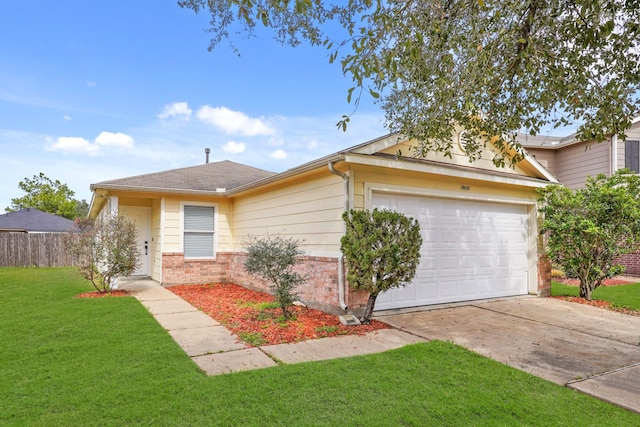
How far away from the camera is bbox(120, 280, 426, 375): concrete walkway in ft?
14.3

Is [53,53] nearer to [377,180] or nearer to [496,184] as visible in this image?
[377,180]

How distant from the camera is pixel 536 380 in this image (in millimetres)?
→ 3875

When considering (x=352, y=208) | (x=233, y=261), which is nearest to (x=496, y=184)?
(x=352, y=208)

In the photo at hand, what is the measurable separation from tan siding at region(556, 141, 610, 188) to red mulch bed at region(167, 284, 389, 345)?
12.4m

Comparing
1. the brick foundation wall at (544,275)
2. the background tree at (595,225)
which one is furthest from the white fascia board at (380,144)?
the brick foundation wall at (544,275)

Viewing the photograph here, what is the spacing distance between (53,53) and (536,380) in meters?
12.7

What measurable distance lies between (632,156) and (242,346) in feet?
50.5

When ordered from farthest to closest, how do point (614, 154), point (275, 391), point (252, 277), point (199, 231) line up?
point (614, 154) < point (199, 231) < point (252, 277) < point (275, 391)

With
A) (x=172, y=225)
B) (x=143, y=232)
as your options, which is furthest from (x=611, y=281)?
(x=143, y=232)

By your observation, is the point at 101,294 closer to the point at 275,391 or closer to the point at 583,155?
the point at 275,391

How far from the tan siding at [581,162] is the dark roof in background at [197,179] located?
1173 cm

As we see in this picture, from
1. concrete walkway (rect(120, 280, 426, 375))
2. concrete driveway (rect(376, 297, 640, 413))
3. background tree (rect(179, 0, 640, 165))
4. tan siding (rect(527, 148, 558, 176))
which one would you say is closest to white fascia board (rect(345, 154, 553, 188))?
background tree (rect(179, 0, 640, 165))

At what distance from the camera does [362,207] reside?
6.77m

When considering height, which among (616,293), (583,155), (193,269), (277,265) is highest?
(583,155)
